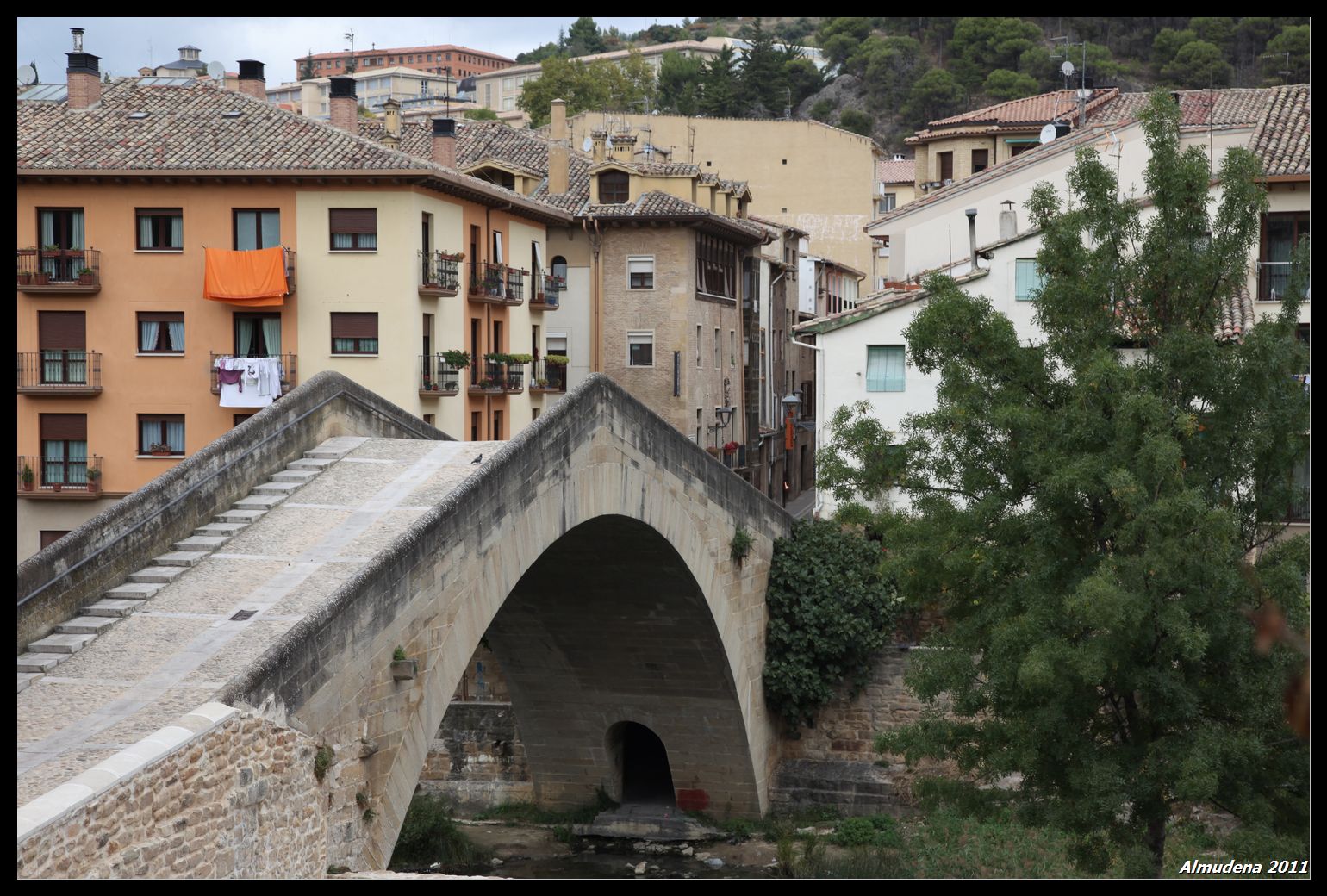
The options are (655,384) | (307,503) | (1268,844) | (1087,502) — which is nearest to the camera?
(1268,844)

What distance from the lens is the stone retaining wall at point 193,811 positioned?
29.2ft

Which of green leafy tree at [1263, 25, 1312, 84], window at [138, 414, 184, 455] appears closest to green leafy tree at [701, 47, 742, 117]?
green leafy tree at [1263, 25, 1312, 84]

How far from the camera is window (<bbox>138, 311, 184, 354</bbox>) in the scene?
110 ft

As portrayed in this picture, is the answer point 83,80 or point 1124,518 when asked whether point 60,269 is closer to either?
point 83,80

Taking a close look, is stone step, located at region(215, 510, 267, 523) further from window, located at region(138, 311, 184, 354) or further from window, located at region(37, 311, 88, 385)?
window, located at region(37, 311, 88, 385)

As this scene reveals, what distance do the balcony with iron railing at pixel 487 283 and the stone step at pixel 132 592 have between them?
73.4 ft

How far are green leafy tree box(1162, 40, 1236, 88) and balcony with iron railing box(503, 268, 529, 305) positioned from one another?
142ft

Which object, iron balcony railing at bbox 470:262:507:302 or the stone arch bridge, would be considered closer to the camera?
the stone arch bridge

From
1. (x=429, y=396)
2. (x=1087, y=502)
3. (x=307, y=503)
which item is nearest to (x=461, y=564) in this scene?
(x=307, y=503)

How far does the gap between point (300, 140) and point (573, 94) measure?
51678mm
